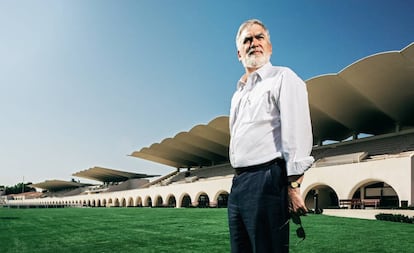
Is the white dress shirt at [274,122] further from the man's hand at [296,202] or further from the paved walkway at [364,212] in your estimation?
the paved walkway at [364,212]

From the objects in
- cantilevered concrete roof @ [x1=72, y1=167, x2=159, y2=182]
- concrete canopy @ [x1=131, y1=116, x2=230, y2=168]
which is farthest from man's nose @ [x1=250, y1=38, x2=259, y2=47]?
cantilevered concrete roof @ [x1=72, y1=167, x2=159, y2=182]

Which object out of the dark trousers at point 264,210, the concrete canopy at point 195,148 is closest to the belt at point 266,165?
the dark trousers at point 264,210

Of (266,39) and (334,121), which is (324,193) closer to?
(334,121)

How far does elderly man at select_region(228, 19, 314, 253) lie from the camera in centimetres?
212

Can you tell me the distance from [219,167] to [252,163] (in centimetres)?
4747

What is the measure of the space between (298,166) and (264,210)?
1.06 feet

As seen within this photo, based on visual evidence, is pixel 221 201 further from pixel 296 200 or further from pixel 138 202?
pixel 296 200

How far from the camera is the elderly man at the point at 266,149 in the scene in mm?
2125

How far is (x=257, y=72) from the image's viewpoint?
249 centimetres

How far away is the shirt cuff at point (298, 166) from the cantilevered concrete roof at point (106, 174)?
3019 inches

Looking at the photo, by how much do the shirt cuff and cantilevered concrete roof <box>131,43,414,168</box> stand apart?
2207 centimetres

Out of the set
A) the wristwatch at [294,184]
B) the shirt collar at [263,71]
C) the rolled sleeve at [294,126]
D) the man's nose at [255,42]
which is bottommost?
the wristwatch at [294,184]

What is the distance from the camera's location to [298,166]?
207cm

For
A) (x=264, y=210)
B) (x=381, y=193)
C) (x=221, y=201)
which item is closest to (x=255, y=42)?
(x=264, y=210)
